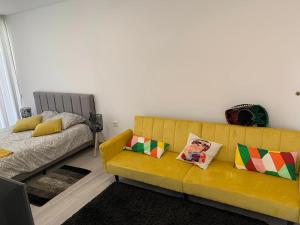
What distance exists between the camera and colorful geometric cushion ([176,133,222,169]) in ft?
8.37

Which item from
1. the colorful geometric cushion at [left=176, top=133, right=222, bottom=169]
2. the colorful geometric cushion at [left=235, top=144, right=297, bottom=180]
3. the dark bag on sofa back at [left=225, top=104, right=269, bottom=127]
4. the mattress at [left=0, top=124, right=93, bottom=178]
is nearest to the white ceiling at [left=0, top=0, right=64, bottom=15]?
the mattress at [left=0, top=124, right=93, bottom=178]

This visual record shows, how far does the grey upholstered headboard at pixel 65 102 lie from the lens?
395 cm

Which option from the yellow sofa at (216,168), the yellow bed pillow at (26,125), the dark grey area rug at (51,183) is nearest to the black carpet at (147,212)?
the yellow sofa at (216,168)

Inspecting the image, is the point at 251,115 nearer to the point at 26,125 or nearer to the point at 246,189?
the point at 246,189

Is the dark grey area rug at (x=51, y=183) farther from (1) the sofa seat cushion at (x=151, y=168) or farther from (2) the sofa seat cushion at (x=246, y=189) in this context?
(2) the sofa seat cushion at (x=246, y=189)

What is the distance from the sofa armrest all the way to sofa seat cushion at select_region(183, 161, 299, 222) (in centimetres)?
105

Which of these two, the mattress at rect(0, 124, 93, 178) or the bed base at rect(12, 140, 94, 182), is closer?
the mattress at rect(0, 124, 93, 178)

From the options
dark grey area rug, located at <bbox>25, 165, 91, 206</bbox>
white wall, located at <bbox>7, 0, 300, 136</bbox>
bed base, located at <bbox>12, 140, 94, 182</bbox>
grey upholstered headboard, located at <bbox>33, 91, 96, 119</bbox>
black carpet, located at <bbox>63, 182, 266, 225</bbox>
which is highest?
white wall, located at <bbox>7, 0, 300, 136</bbox>

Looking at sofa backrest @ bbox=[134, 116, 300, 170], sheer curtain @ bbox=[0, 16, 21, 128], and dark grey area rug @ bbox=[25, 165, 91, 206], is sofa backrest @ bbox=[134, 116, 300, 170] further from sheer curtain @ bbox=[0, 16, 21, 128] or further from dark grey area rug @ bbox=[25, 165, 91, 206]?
sheer curtain @ bbox=[0, 16, 21, 128]

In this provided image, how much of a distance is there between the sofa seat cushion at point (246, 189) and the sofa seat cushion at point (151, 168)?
0.39 ft

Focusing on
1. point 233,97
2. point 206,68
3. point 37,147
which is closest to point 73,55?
point 37,147

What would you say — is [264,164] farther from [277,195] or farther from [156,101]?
[156,101]

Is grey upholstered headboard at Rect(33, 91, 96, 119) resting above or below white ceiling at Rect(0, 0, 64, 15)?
below

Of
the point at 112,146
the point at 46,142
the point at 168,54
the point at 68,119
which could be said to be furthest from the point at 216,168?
the point at 68,119
